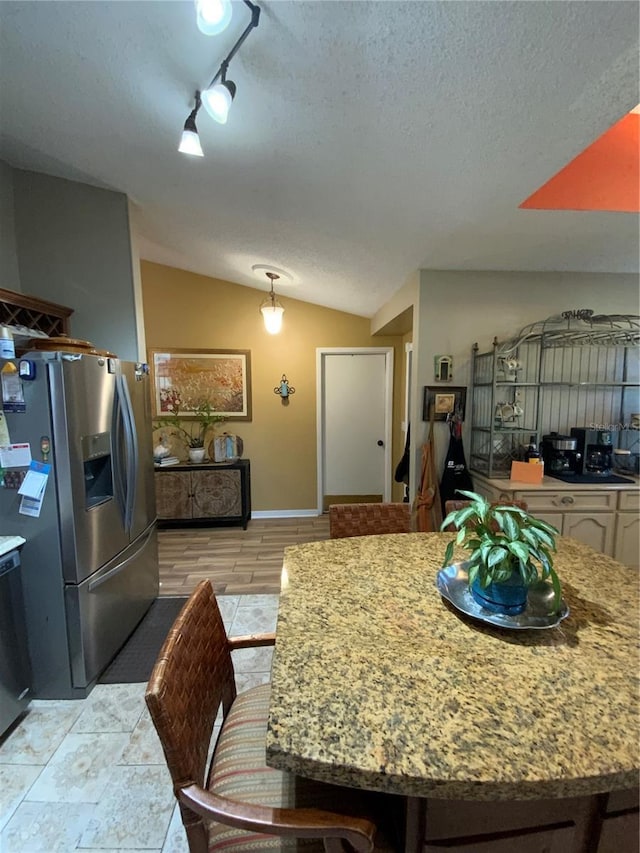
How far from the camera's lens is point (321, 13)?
96cm

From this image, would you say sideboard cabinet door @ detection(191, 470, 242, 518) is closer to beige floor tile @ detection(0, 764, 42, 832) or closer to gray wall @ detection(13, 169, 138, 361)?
gray wall @ detection(13, 169, 138, 361)

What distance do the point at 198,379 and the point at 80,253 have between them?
186cm

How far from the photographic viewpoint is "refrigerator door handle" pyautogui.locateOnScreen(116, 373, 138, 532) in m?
1.91

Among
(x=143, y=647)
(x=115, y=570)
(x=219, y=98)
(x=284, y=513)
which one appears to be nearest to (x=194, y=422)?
(x=284, y=513)

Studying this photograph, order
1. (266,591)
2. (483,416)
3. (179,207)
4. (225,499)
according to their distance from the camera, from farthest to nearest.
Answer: (225,499) < (483,416) < (266,591) < (179,207)

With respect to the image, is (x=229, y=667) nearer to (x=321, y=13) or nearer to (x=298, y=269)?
(x=321, y=13)

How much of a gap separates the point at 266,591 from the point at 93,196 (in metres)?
2.99

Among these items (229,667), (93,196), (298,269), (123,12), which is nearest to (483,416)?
(298,269)

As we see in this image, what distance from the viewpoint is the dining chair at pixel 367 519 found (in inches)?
69.1

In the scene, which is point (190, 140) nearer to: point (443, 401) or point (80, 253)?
point (80, 253)

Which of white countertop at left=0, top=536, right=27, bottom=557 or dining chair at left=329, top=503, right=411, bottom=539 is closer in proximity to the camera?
white countertop at left=0, top=536, right=27, bottom=557

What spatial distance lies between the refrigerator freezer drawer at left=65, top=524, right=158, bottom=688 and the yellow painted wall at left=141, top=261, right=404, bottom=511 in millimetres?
2054

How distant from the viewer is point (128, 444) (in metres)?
1.93

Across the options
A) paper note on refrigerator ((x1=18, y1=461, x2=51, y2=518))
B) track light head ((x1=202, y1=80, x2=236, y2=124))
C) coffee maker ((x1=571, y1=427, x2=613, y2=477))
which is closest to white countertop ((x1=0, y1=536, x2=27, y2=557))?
paper note on refrigerator ((x1=18, y1=461, x2=51, y2=518))
